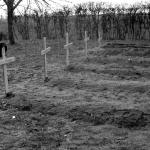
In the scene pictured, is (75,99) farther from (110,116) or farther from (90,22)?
(90,22)

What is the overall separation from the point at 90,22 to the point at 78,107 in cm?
1451

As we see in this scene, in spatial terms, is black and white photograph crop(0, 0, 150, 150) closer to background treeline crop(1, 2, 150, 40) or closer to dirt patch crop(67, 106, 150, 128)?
dirt patch crop(67, 106, 150, 128)

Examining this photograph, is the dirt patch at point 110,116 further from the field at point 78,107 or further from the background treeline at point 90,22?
the background treeline at point 90,22

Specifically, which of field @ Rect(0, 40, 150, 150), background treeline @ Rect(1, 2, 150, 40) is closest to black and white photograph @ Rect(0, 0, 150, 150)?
field @ Rect(0, 40, 150, 150)

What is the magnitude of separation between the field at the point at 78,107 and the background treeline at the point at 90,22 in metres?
7.87

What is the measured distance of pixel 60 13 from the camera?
20047mm

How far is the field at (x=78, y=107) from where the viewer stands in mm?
4496

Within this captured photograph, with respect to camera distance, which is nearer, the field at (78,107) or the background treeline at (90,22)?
the field at (78,107)

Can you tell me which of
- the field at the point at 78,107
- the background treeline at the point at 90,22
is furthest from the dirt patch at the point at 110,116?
the background treeline at the point at 90,22

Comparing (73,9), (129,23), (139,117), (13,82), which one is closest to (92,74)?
(13,82)

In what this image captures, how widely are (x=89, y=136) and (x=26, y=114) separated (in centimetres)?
150

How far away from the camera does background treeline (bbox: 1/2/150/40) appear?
18203mm

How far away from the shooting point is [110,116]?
5355 millimetres

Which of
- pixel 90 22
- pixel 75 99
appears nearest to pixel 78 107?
pixel 75 99
